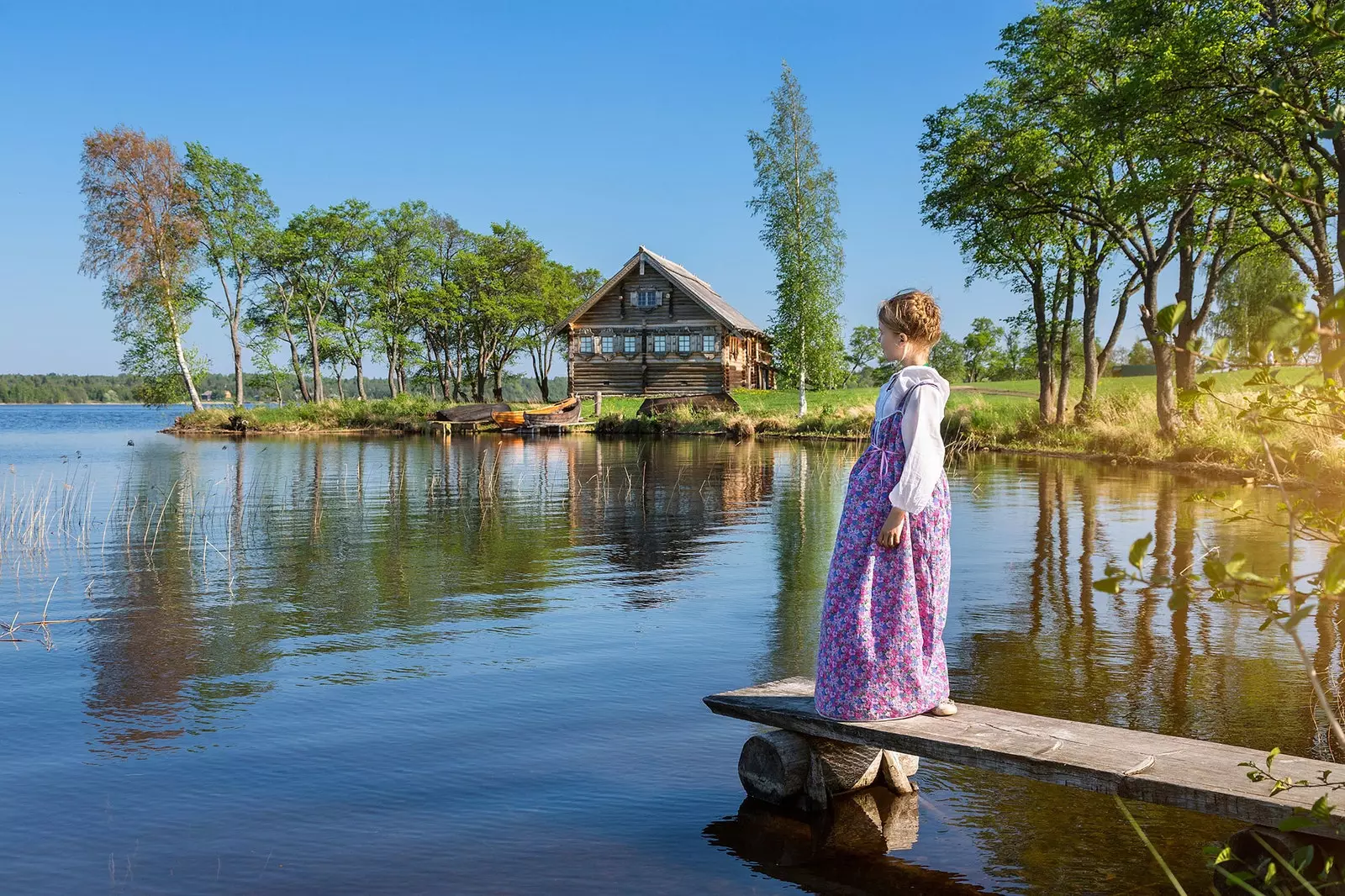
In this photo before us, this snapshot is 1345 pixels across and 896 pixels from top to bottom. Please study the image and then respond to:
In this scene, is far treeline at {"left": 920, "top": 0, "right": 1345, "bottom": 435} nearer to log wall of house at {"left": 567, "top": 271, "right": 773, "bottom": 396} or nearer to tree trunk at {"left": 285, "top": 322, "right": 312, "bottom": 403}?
log wall of house at {"left": 567, "top": 271, "right": 773, "bottom": 396}

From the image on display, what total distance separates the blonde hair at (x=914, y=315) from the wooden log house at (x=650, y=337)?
45.0 m

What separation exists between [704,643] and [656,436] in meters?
32.3

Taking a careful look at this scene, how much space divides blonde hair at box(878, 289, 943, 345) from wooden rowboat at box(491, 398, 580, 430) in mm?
40241

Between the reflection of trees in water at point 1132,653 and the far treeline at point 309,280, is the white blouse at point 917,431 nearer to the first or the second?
the reflection of trees in water at point 1132,653

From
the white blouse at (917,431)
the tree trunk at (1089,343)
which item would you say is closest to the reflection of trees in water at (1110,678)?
the white blouse at (917,431)

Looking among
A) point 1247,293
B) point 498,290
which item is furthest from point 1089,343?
point 498,290

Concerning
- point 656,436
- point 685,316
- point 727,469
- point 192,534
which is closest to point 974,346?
point 685,316

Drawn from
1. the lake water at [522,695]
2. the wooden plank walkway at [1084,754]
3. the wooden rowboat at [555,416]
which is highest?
the wooden rowboat at [555,416]

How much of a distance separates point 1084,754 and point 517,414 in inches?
1640

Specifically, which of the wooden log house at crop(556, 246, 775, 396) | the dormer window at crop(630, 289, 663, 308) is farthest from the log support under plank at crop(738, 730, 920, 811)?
the dormer window at crop(630, 289, 663, 308)

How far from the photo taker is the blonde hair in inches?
182

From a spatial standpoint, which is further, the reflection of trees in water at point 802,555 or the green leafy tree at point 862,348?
the green leafy tree at point 862,348

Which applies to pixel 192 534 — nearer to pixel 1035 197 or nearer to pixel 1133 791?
pixel 1133 791

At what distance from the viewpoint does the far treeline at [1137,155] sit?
1794cm
